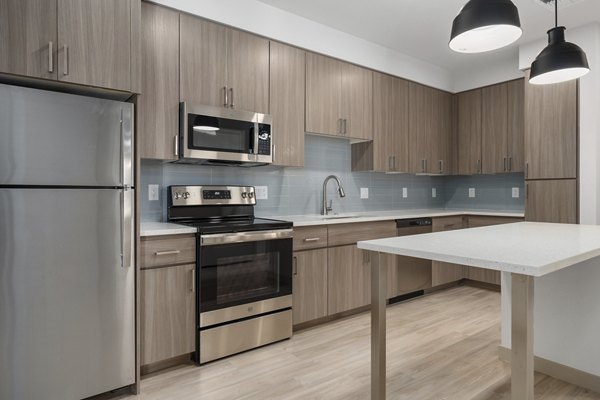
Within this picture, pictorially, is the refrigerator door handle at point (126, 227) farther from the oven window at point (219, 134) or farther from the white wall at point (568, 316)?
the white wall at point (568, 316)

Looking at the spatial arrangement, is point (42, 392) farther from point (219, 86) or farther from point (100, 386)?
point (219, 86)

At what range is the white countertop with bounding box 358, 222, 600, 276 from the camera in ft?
4.23

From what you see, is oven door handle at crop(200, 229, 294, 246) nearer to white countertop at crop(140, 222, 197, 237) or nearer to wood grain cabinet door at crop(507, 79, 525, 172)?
white countertop at crop(140, 222, 197, 237)

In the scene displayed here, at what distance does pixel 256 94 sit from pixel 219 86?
32 centimetres

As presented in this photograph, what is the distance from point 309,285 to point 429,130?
8.70ft

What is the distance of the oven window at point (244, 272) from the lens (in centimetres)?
241

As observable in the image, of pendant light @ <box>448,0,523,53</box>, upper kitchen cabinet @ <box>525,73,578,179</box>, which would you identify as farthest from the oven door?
upper kitchen cabinet @ <box>525,73,578,179</box>

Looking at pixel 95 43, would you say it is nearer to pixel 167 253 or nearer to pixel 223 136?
pixel 223 136

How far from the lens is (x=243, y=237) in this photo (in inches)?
99.8

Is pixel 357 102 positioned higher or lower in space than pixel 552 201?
higher

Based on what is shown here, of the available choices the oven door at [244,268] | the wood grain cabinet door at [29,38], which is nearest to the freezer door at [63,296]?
the oven door at [244,268]

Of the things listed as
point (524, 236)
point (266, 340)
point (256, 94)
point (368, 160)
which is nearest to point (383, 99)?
point (368, 160)

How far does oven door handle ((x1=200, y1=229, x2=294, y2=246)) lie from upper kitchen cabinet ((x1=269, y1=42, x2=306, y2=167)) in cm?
65

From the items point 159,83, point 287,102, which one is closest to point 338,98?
point 287,102
